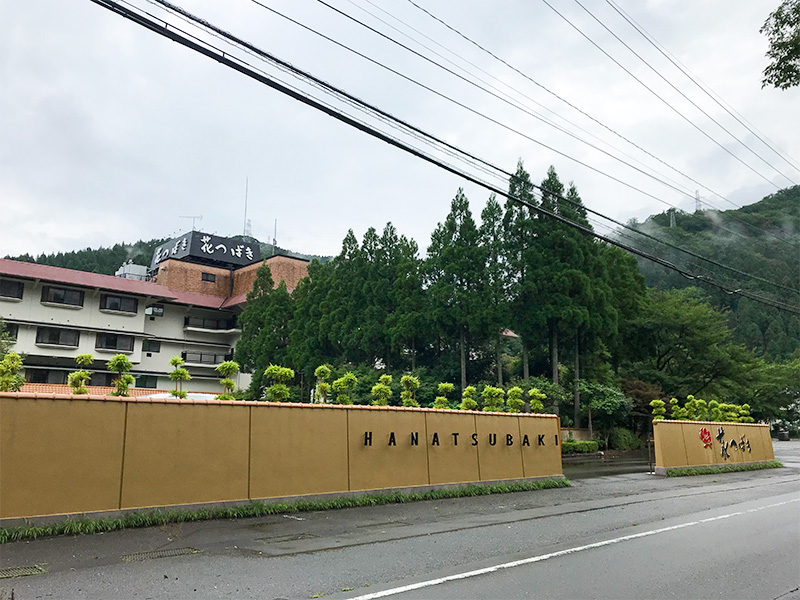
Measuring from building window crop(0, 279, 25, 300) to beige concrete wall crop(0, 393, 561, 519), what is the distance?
36582 millimetres

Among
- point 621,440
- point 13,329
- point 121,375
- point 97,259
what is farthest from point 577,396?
point 97,259

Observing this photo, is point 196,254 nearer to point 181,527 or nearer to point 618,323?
point 618,323

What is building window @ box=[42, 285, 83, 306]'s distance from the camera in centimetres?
4097

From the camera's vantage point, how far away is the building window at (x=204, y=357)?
4978 centimetres

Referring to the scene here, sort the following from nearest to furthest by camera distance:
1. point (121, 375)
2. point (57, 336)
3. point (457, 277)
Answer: point (121, 375) < point (457, 277) < point (57, 336)

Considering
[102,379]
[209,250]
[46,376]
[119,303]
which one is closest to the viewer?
[46,376]

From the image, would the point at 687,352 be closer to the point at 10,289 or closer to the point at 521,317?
the point at 521,317

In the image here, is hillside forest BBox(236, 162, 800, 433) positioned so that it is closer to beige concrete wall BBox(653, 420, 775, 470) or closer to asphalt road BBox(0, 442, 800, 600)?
beige concrete wall BBox(653, 420, 775, 470)

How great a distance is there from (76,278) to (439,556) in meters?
42.1

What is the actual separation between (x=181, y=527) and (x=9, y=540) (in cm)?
218

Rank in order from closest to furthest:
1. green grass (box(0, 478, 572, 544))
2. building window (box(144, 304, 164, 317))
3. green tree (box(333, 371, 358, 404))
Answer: green grass (box(0, 478, 572, 544))
green tree (box(333, 371, 358, 404))
building window (box(144, 304, 164, 317))

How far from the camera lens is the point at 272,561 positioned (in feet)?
22.5

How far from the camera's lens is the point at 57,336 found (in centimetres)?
4131

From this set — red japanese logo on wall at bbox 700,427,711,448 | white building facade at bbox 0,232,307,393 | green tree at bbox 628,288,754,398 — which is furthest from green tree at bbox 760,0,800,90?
white building facade at bbox 0,232,307,393
